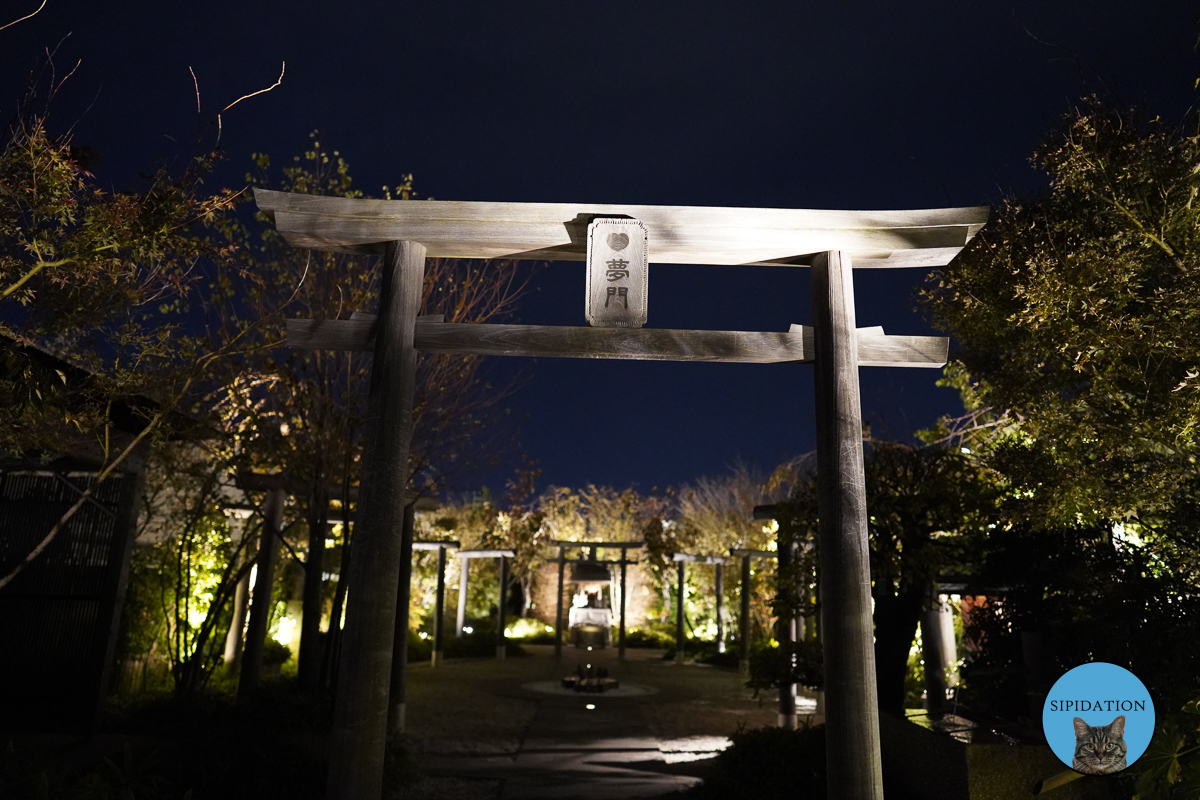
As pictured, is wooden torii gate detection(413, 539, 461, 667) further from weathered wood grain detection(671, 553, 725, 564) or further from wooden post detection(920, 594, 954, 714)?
wooden post detection(920, 594, 954, 714)

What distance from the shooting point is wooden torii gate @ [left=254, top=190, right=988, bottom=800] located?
4.42 meters

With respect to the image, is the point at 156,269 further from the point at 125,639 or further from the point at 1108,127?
the point at 1108,127

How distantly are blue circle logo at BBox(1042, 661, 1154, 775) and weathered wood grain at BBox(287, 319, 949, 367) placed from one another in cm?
194

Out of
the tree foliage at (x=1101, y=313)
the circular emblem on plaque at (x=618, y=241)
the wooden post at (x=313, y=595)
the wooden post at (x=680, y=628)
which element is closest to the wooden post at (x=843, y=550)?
the circular emblem on plaque at (x=618, y=241)

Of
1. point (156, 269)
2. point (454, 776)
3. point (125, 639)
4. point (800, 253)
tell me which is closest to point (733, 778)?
point (454, 776)

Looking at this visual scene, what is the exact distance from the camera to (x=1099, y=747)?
139 inches

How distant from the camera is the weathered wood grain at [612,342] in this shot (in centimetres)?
470

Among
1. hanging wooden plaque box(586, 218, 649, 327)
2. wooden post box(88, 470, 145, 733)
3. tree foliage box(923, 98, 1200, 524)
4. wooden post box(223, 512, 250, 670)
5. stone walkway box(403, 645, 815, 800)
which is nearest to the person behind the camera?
hanging wooden plaque box(586, 218, 649, 327)

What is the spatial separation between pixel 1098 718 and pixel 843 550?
1.37 metres

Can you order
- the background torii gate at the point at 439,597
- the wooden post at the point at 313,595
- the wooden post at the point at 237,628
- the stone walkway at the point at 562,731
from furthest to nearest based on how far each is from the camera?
the background torii gate at the point at 439,597 < the wooden post at the point at 237,628 < the wooden post at the point at 313,595 < the stone walkway at the point at 562,731

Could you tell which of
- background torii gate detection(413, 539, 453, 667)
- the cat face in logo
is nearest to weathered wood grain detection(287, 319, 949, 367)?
the cat face in logo

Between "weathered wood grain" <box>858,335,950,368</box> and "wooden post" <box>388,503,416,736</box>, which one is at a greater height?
"weathered wood grain" <box>858,335,950,368</box>

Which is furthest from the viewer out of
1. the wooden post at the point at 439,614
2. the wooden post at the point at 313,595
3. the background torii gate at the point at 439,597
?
the wooden post at the point at 439,614

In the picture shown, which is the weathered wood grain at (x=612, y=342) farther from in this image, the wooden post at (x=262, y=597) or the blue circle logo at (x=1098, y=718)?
the wooden post at (x=262, y=597)
